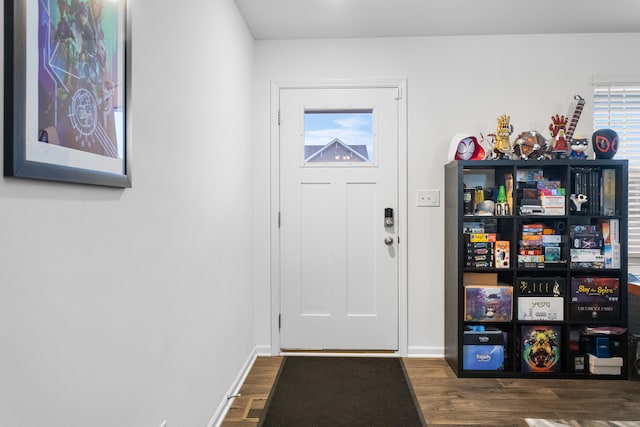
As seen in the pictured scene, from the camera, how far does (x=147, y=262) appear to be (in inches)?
58.8

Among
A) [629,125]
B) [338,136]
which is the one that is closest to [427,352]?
[338,136]

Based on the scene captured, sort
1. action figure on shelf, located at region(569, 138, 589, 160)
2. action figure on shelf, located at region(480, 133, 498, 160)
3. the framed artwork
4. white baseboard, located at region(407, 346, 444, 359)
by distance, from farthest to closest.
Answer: white baseboard, located at region(407, 346, 444, 359) < action figure on shelf, located at region(480, 133, 498, 160) < action figure on shelf, located at region(569, 138, 589, 160) < the framed artwork

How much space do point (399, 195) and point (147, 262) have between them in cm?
225

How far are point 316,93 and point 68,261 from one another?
266 cm

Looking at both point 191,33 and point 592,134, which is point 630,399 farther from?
point 191,33

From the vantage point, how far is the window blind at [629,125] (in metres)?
3.36

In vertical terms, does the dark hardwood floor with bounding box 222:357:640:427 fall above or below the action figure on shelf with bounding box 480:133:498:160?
below

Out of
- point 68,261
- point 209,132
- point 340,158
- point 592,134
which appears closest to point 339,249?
point 340,158

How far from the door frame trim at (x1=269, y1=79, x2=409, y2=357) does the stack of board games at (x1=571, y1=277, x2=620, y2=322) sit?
1.14 meters

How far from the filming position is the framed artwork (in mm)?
848

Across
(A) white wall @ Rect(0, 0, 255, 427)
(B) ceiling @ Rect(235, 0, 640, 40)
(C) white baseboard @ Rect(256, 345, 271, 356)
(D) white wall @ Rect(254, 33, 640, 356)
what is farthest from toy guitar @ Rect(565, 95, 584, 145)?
Result: (C) white baseboard @ Rect(256, 345, 271, 356)

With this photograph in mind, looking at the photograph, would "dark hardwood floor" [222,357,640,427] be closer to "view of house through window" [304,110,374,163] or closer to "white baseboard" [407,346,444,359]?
"white baseboard" [407,346,444,359]

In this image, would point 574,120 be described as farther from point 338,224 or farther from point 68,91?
point 68,91

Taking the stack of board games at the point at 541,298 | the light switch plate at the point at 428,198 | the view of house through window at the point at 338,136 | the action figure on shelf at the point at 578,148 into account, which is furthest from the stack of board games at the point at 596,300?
the view of house through window at the point at 338,136
